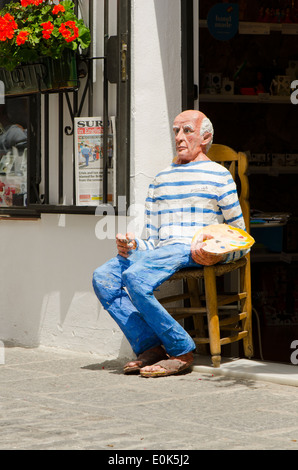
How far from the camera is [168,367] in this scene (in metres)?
6.18

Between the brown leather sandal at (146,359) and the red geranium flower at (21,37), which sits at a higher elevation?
the red geranium flower at (21,37)

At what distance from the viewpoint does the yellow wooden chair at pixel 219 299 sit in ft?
20.4

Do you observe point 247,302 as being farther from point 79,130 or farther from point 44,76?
point 44,76

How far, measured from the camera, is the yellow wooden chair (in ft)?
20.4

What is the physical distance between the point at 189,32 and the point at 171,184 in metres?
1.16

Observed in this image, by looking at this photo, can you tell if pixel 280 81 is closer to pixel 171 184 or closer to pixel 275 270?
pixel 275 270

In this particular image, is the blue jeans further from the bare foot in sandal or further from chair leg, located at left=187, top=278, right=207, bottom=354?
chair leg, located at left=187, top=278, right=207, bottom=354

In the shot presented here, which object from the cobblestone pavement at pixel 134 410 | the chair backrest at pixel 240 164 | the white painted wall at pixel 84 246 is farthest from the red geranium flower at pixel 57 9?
the cobblestone pavement at pixel 134 410

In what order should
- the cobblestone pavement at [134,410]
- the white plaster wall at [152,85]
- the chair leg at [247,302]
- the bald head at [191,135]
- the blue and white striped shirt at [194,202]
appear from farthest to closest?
1. the white plaster wall at [152,85]
2. the chair leg at [247,302]
3. the bald head at [191,135]
4. the blue and white striped shirt at [194,202]
5. the cobblestone pavement at [134,410]

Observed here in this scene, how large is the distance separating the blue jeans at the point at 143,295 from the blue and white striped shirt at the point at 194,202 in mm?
138

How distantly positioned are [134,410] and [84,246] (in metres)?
2.08

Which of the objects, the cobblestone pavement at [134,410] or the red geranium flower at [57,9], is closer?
the cobblestone pavement at [134,410]

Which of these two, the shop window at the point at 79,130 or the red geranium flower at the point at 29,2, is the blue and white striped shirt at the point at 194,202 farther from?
the red geranium flower at the point at 29,2

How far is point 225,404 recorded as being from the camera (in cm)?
538
